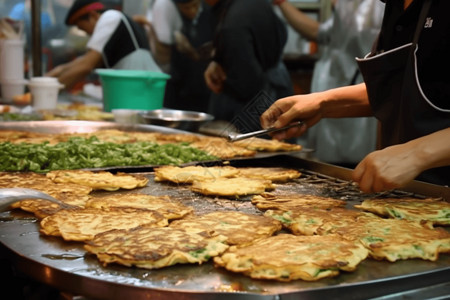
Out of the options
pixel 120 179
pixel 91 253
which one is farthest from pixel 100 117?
pixel 91 253

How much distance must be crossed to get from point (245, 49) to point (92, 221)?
433 centimetres

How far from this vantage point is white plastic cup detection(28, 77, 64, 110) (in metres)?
5.79

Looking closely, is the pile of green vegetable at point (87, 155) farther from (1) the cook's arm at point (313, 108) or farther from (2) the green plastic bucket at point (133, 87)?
(2) the green plastic bucket at point (133, 87)

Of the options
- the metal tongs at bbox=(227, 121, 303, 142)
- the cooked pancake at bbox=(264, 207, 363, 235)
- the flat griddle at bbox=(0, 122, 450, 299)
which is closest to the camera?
the flat griddle at bbox=(0, 122, 450, 299)

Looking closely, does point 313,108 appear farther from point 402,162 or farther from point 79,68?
point 79,68

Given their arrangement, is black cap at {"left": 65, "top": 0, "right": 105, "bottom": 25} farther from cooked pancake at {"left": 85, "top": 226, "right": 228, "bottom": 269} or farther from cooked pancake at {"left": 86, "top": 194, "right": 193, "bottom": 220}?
cooked pancake at {"left": 85, "top": 226, "right": 228, "bottom": 269}

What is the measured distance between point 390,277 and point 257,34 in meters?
4.93

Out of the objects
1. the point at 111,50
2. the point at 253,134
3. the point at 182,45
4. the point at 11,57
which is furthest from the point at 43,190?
the point at 182,45

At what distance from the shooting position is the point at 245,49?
6.08m

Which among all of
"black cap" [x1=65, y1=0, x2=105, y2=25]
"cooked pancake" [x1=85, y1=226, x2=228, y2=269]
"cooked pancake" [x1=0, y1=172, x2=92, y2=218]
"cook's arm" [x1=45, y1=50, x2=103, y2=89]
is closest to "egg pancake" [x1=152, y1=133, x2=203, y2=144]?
"cooked pancake" [x1=0, y1=172, x2=92, y2=218]

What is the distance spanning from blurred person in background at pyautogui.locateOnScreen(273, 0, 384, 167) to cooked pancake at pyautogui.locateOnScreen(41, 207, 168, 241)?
5150 mm

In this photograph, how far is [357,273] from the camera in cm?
168

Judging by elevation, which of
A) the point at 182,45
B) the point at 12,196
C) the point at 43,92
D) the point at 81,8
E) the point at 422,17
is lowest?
the point at 43,92

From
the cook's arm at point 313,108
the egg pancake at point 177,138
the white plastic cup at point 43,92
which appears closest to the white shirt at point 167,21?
the white plastic cup at point 43,92
